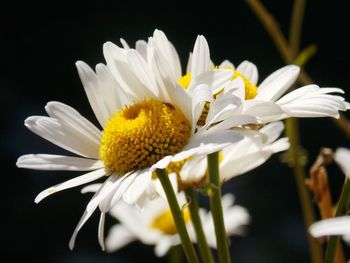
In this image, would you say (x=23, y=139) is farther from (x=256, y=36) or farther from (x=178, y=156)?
(x=178, y=156)

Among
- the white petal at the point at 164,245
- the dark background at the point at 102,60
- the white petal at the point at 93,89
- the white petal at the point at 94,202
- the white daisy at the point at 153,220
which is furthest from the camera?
the dark background at the point at 102,60

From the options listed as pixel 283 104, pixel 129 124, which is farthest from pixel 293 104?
pixel 129 124

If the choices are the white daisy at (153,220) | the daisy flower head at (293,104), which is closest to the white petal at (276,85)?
the daisy flower head at (293,104)

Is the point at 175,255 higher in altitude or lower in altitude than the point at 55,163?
lower

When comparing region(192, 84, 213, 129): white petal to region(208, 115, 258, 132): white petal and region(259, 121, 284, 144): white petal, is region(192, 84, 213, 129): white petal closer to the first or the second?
region(208, 115, 258, 132): white petal

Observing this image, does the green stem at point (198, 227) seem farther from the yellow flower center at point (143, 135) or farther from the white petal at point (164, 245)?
the white petal at point (164, 245)

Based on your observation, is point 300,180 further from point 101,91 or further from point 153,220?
point 153,220

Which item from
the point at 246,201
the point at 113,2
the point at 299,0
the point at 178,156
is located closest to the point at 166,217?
the point at 299,0
